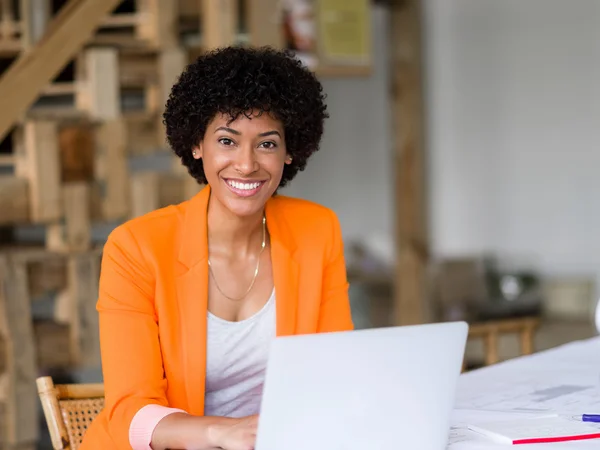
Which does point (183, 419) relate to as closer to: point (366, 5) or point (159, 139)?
point (159, 139)

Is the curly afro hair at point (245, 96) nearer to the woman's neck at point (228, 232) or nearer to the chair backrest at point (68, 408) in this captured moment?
the woman's neck at point (228, 232)

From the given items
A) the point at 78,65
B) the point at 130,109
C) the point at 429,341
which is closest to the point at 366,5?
the point at 130,109

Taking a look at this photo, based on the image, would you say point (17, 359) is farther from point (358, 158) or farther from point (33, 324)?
point (358, 158)

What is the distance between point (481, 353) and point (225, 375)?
4886 millimetres

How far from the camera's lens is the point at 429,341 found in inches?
57.7

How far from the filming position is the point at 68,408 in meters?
1.98

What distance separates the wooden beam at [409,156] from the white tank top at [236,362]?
3.94 m

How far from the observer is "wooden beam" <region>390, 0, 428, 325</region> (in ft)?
19.8

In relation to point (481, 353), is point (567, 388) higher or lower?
higher

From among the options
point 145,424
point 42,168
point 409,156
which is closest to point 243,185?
point 145,424

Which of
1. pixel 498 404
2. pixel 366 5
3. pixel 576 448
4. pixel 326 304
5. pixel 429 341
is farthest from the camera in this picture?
pixel 366 5

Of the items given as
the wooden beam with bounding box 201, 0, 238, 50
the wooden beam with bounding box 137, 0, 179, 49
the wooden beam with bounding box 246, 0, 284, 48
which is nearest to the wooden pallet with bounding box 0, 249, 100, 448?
the wooden beam with bounding box 137, 0, 179, 49

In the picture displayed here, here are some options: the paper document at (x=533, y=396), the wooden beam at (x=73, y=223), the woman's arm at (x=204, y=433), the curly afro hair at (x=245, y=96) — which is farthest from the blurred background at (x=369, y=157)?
the woman's arm at (x=204, y=433)

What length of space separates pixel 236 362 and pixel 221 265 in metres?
0.23
